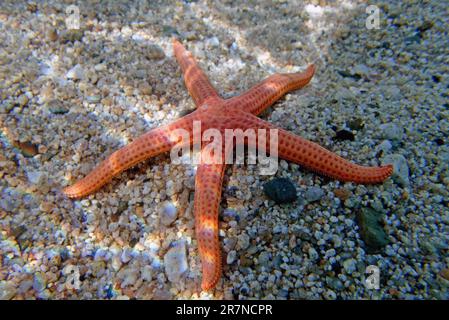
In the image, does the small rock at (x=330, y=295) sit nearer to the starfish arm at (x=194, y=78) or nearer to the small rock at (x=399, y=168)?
the small rock at (x=399, y=168)

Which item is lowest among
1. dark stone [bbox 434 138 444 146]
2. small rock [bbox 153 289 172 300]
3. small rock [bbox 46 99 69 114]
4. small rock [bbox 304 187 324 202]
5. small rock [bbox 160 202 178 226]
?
small rock [bbox 153 289 172 300]

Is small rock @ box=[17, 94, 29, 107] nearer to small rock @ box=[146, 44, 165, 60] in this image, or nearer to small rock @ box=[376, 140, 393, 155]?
small rock @ box=[146, 44, 165, 60]

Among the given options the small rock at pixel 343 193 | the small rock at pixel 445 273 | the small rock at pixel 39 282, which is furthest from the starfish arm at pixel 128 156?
the small rock at pixel 445 273

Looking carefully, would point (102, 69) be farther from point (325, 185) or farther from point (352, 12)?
point (352, 12)

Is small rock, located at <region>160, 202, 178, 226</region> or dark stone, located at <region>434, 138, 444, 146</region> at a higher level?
dark stone, located at <region>434, 138, 444, 146</region>

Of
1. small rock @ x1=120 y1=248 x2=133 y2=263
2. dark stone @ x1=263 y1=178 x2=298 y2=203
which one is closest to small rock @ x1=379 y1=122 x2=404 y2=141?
dark stone @ x1=263 y1=178 x2=298 y2=203
